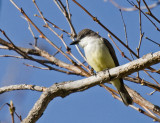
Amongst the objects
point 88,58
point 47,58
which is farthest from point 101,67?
point 47,58

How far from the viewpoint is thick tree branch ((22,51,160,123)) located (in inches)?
113

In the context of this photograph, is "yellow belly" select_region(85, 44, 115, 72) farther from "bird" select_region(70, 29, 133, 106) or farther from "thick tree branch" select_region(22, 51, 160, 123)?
"thick tree branch" select_region(22, 51, 160, 123)

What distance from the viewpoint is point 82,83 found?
10.1ft

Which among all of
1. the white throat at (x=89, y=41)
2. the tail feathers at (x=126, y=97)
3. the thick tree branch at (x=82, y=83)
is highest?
the white throat at (x=89, y=41)

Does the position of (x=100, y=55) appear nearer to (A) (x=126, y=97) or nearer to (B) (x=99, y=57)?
(B) (x=99, y=57)

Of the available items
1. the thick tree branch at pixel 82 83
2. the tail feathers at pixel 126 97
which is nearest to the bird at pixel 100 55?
the tail feathers at pixel 126 97

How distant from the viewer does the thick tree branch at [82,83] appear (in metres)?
2.86

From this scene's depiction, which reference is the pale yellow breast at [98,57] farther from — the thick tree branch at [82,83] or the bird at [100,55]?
the thick tree branch at [82,83]

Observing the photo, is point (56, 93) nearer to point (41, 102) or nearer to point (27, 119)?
point (41, 102)

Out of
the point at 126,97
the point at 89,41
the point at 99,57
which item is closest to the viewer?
the point at 126,97

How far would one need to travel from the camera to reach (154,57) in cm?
282

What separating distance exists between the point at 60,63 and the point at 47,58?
0.31 meters

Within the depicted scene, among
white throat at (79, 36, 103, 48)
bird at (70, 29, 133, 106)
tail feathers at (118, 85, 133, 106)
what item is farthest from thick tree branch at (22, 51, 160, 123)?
white throat at (79, 36, 103, 48)

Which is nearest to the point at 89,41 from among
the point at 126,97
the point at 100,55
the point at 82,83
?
the point at 100,55
